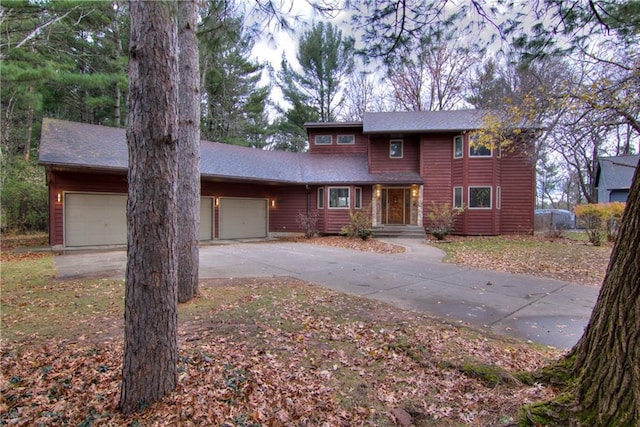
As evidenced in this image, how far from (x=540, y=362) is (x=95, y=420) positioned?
379 centimetres

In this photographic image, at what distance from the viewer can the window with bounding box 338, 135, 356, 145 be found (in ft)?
60.2

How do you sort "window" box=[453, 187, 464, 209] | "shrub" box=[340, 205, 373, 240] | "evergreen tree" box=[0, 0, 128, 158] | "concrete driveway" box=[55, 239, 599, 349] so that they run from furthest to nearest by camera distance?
"window" box=[453, 187, 464, 209] < "shrub" box=[340, 205, 373, 240] < "evergreen tree" box=[0, 0, 128, 158] < "concrete driveway" box=[55, 239, 599, 349]

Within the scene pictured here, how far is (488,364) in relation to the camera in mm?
2939

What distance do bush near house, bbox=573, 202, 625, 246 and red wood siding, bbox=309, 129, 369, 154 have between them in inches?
411

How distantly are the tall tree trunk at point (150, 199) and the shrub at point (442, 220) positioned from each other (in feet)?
43.2

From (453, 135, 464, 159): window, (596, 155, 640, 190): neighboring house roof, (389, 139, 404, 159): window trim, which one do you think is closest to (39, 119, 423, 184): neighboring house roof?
(389, 139, 404, 159): window trim

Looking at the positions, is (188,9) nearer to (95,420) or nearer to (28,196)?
(95,420)

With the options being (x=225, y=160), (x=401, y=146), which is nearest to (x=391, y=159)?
(x=401, y=146)

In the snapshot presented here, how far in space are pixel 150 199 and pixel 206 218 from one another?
1315 cm

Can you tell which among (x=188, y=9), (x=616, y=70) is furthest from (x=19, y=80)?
(x=616, y=70)

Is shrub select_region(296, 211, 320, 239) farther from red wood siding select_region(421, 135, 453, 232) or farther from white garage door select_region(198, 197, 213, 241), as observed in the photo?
red wood siding select_region(421, 135, 453, 232)

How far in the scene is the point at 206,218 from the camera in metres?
14.8

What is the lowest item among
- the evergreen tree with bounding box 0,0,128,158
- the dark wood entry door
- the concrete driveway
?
the concrete driveway

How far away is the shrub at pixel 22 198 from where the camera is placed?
526 inches
